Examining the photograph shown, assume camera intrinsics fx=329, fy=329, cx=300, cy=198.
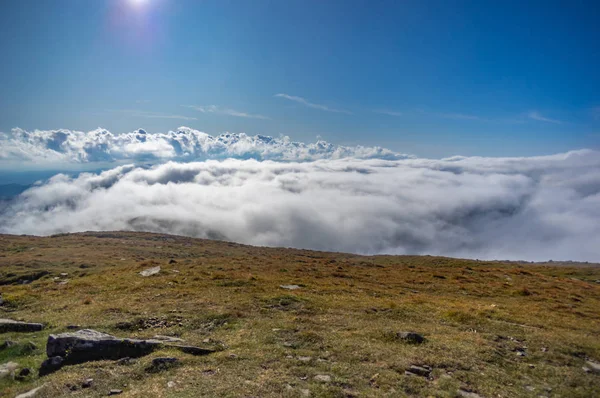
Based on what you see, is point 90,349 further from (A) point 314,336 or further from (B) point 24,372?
(A) point 314,336

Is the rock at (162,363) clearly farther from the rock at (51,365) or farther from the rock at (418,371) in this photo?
the rock at (418,371)

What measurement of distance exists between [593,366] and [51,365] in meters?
24.3

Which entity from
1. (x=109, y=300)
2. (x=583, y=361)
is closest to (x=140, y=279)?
(x=109, y=300)

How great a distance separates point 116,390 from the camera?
12.5 meters

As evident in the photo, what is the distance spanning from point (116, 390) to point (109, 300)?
15566mm

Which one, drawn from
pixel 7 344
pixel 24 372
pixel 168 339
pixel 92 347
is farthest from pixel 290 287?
pixel 24 372

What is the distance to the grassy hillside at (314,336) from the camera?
12891 mm

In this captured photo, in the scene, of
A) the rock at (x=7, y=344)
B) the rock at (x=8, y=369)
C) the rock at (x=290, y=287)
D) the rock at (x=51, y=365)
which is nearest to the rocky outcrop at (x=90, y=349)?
the rock at (x=51, y=365)

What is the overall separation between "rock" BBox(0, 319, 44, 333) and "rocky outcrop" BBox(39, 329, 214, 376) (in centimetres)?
600

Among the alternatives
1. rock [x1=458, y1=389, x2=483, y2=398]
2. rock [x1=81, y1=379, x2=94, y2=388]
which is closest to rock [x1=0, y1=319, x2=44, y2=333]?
rock [x1=81, y1=379, x2=94, y2=388]

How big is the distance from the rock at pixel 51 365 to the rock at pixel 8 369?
109cm

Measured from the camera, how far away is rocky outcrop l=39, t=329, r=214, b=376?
1452 cm

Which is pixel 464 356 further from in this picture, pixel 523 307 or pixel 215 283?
pixel 215 283

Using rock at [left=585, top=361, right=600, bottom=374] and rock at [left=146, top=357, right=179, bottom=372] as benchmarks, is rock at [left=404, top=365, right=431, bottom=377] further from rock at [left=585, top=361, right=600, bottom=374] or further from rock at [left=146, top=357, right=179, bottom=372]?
rock at [left=146, top=357, right=179, bottom=372]
